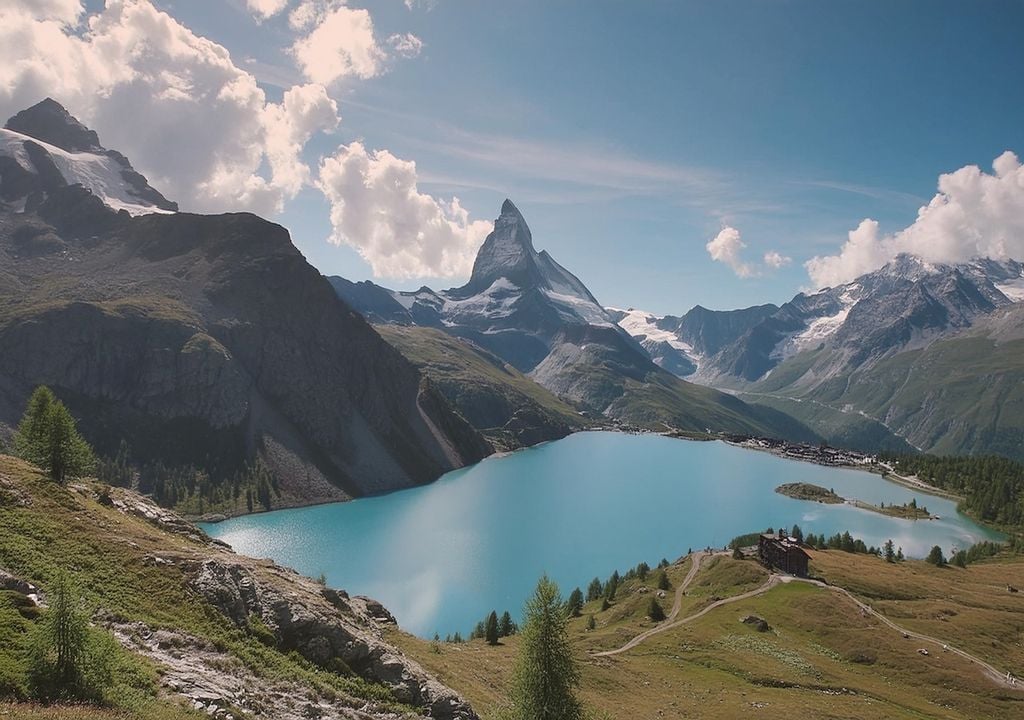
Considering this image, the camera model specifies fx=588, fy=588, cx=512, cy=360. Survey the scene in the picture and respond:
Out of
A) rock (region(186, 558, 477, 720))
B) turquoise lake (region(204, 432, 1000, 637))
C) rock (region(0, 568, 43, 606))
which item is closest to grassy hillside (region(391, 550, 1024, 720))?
rock (region(186, 558, 477, 720))

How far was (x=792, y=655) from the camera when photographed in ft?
233

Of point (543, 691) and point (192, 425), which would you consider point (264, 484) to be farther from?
point (543, 691)

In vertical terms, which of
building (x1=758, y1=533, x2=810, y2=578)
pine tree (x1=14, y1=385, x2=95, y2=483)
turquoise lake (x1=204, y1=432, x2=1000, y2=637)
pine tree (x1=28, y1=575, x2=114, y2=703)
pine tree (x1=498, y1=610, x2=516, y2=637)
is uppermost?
pine tree (x1=14, y1=385, x2=95, y2=483)

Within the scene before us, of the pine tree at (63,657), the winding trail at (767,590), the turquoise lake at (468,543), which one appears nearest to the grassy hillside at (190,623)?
the pine tree at (63,657)

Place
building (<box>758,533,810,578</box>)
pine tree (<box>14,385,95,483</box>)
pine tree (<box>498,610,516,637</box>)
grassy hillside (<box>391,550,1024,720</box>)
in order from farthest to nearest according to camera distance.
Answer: building (<box>758,533,810,578</box>)
pine tree (<box>498,610,516,637</box>)
grassy hillside (<box>391,550,1024,720</box>)
pine tree (<box>14,385,95,483</box>)

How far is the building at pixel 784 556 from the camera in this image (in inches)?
4005

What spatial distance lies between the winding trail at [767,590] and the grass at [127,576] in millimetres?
45191

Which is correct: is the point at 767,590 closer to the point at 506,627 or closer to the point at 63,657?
the point at 506,627

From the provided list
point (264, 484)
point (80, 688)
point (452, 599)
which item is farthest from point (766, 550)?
point (264, 484)

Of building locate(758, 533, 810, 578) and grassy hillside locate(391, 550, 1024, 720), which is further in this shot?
building locate(758, 533, 810, 578)

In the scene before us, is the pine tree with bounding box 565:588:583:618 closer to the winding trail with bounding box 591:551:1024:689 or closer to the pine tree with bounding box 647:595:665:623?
the pine tree with bounding box 647:595:665:623

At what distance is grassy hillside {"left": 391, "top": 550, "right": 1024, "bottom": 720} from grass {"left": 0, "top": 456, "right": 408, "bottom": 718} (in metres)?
10.8

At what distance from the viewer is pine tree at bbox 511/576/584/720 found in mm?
30219

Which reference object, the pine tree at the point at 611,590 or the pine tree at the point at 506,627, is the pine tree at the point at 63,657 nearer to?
the pine tree at the point at 506,627
